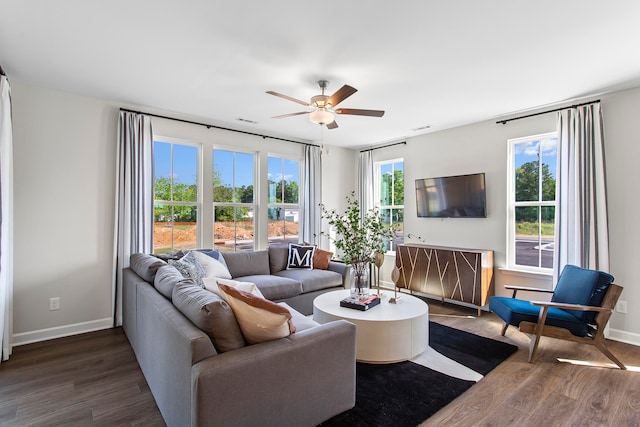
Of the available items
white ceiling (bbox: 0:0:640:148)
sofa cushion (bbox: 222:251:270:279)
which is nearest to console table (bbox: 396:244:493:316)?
white ceiling (bbox: 0:0:640:148)

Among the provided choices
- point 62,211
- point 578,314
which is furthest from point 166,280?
point 578,314

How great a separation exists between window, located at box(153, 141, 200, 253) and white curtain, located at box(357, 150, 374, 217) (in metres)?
3.02

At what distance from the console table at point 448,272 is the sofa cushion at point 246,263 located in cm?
211

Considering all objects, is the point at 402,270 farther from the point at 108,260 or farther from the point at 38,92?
the point at 38,92

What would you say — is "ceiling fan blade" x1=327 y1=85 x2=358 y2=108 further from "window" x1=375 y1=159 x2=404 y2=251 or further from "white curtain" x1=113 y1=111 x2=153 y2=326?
"window" x1=375 y1=159 x2=404 y2=251

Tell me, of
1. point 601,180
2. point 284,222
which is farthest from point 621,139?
point 284,222

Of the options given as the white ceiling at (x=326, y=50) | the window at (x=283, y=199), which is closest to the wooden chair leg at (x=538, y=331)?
the white ceiling at (x=326, y=50)

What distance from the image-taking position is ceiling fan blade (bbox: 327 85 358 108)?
8.46 ft

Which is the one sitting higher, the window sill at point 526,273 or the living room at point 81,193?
the living room at point 81,193

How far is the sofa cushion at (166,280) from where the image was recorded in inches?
86.2

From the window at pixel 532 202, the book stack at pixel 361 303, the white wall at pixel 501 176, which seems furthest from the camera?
the window at pixel 532 202

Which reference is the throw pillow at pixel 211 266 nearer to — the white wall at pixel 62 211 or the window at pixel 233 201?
the window at pixel 233 201

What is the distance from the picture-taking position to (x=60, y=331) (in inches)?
133

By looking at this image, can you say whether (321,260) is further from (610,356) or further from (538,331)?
(610,356)
